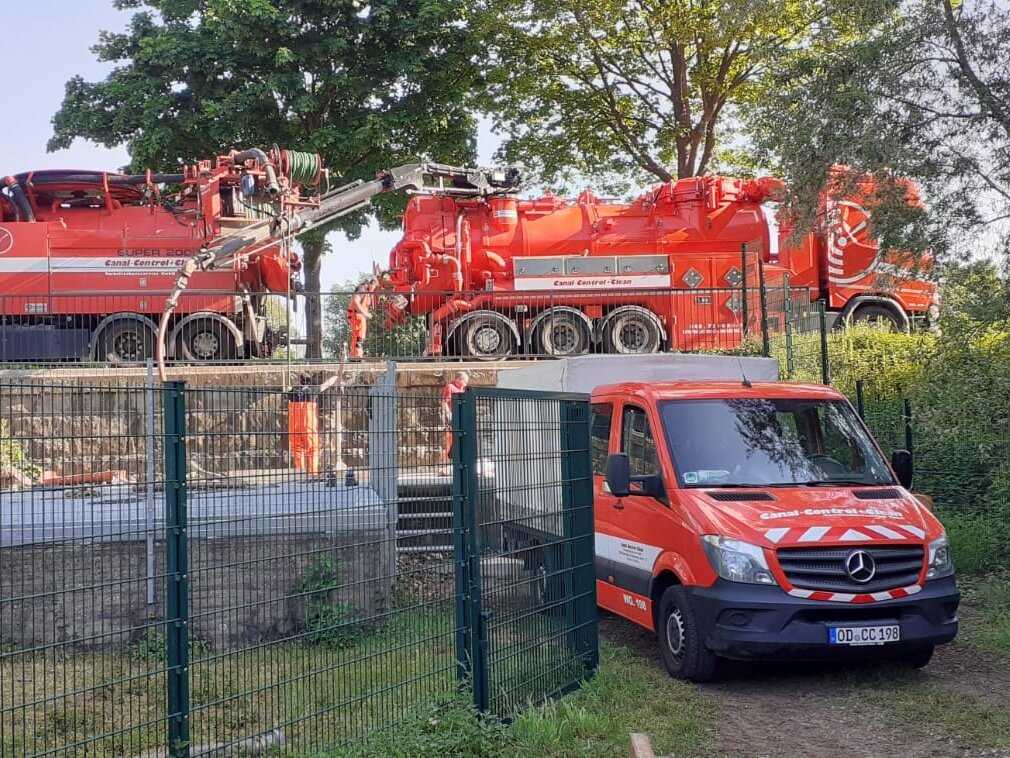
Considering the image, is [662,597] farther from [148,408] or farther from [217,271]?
[217,271]

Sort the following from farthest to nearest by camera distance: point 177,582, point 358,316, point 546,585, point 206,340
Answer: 1. point 206,340
2. point 358,316
3. point 546,585
4. point 177,582

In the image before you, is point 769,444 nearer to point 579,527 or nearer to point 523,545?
point 579,527

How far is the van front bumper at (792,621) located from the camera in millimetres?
6727

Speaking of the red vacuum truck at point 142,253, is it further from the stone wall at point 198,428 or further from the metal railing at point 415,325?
the stone wall at point 198,428

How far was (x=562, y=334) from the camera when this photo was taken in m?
→ 19.2

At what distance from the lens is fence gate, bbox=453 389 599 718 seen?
5637 millimetres

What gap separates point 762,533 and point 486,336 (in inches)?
483

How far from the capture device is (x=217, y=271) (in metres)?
18.7

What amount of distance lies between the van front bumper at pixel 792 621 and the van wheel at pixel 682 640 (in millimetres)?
113

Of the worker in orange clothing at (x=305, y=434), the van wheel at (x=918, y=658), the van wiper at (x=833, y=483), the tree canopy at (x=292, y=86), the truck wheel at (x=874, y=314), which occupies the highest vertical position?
the tree canopy at (x=292, y=86)

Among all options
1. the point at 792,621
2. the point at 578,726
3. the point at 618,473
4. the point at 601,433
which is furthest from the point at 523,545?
the point at 601,433

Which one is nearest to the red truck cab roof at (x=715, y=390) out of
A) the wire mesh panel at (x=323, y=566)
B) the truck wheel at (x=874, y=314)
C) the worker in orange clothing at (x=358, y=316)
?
the wire mesh panel at (x=323, y=566)

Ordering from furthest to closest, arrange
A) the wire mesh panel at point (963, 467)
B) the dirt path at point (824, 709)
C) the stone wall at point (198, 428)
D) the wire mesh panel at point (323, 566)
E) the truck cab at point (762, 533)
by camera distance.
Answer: the wire mesh panel at point (963, 467)
the truck cab at point (762, 533)
the dirt path at point (824, 709)
the wire mesh panel at point (323, 566)
the stone wall at point (198, 428)

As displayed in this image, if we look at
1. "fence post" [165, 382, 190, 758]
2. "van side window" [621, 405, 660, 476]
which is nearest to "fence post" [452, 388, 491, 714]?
"fence post" [165, 382, 190, 758]
